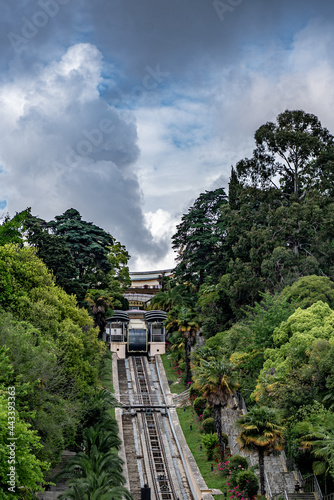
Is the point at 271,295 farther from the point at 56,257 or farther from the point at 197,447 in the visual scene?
the point at 56,257

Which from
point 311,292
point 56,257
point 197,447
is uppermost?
point 56,257

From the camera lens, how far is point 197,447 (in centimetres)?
3206

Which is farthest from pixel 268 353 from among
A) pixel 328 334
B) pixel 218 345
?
pixel 218 345

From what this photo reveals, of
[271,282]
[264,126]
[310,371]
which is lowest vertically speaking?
[310,371]

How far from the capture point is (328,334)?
27.2 metres

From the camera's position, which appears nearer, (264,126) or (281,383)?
(281,383)

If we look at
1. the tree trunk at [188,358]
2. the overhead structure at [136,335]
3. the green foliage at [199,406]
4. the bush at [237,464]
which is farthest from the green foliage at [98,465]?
the overhead structure at [136,335]

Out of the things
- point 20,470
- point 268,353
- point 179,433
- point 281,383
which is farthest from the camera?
point 179,433

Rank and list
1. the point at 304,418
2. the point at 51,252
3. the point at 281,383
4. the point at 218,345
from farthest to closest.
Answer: the point at 51,252 → the point at 218,345 → the point at 281,383 → the point at 304,418

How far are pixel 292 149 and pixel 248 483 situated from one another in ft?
105

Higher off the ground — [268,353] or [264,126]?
[264,126]

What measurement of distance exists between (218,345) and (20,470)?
89.4ft

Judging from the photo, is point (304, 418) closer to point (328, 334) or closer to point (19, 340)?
point (328, 334)

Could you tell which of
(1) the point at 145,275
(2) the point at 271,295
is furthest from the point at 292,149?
(1) the point at 145,275
